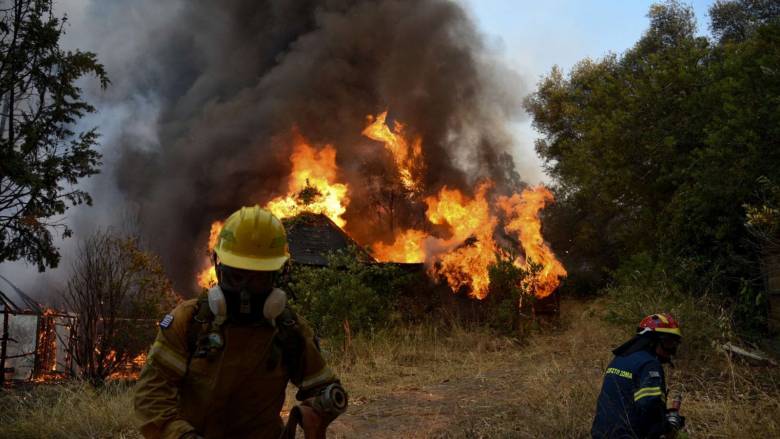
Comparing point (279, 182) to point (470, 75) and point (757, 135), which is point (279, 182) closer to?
point (470, 75)

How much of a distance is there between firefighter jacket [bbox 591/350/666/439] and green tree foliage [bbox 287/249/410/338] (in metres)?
7.56

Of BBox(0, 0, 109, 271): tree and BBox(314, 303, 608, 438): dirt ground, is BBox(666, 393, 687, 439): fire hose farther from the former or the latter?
BBox(0, 0, 109, 271): tree

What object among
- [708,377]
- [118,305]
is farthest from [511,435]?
[118,305]

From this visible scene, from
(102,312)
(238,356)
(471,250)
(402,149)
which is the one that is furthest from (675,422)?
(402,149)

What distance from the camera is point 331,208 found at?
19672 mm

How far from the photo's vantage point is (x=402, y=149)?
21656 mm

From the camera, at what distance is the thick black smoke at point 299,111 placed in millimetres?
21344

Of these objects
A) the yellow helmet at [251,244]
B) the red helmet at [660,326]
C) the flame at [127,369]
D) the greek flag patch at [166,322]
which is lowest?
the flame at [127,369]

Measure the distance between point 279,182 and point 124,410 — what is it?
48.4 ft

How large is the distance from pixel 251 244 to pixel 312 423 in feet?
2.54

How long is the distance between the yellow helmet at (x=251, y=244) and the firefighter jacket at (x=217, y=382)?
0.80ft

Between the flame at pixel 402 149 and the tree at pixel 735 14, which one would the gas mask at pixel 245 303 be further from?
the tree at pixel 735 14

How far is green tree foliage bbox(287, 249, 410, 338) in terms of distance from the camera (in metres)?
11.9

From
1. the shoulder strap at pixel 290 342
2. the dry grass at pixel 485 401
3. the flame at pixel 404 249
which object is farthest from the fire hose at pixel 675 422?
the flame at pixel 404 249
